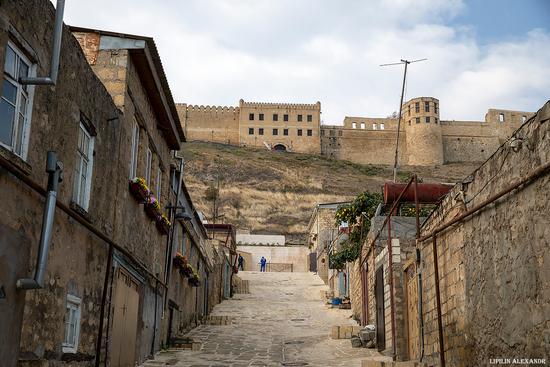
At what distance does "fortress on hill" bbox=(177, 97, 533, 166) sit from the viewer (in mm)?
95125

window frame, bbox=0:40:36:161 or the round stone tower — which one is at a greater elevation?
the round stone tower

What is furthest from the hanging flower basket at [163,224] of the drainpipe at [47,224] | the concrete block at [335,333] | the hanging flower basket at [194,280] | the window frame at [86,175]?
the drainpipe at [47,224]

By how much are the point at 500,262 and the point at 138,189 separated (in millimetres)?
6310

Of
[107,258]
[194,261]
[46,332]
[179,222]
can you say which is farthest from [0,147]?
[194,261]

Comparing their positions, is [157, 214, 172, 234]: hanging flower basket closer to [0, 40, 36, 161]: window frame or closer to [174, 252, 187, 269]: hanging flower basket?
[174, 252, 187, 269]: hanging flower basket

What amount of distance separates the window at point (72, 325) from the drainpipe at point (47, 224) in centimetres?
167

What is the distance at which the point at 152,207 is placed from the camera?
12.4 meters

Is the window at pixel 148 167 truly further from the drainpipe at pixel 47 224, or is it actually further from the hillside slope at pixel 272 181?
the hillside slope at pixel 272 181

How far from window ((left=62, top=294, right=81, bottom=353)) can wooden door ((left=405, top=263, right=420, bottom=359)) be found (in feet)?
18.6

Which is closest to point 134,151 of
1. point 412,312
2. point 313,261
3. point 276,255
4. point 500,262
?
point 412,312

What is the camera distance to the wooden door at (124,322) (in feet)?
33.9

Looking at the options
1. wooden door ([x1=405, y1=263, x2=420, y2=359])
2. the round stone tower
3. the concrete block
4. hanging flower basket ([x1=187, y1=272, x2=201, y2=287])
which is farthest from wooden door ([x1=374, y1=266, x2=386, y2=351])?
the round stone tower

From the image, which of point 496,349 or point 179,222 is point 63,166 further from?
point 179,222

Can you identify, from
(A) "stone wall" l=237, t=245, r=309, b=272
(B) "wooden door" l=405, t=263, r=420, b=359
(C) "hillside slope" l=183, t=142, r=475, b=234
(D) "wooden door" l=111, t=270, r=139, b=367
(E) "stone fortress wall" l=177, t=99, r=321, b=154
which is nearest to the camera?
(D) "wooden door" l=111, t=270, r=139, b=367
